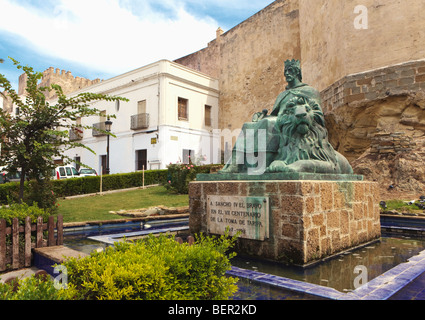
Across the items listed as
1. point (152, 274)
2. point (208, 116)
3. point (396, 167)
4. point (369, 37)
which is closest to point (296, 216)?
point (152, 274)

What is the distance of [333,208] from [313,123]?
1122 mm

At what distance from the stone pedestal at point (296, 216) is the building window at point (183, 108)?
17149mm

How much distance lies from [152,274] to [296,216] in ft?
6.96

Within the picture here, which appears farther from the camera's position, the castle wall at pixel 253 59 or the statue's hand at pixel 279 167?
the castle wall at pixel 253 59

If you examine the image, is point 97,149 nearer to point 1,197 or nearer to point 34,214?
point 1,197

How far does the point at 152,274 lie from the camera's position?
1625mm

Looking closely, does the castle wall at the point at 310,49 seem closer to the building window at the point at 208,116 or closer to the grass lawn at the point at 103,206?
the building window at the point at 208,116

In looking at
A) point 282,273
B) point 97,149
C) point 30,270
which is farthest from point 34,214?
point 97,149

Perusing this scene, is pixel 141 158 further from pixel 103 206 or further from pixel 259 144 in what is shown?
pixel 259 144

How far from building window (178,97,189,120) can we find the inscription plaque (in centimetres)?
1732

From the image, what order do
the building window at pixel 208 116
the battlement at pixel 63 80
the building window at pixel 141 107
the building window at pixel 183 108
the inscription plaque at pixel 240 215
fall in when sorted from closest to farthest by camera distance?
the inscription plaque at pixel 240 215 < the building window at pixel 141 107 < the building window at pixel 183 108 < the building window at pixel 208 116 < the battlement at pixel 63 80

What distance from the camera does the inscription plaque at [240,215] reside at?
143 inches

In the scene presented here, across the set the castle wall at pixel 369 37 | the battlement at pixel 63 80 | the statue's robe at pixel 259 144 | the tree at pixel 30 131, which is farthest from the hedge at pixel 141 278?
the battlement at pixel 63 80

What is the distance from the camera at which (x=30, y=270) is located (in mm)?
3762
